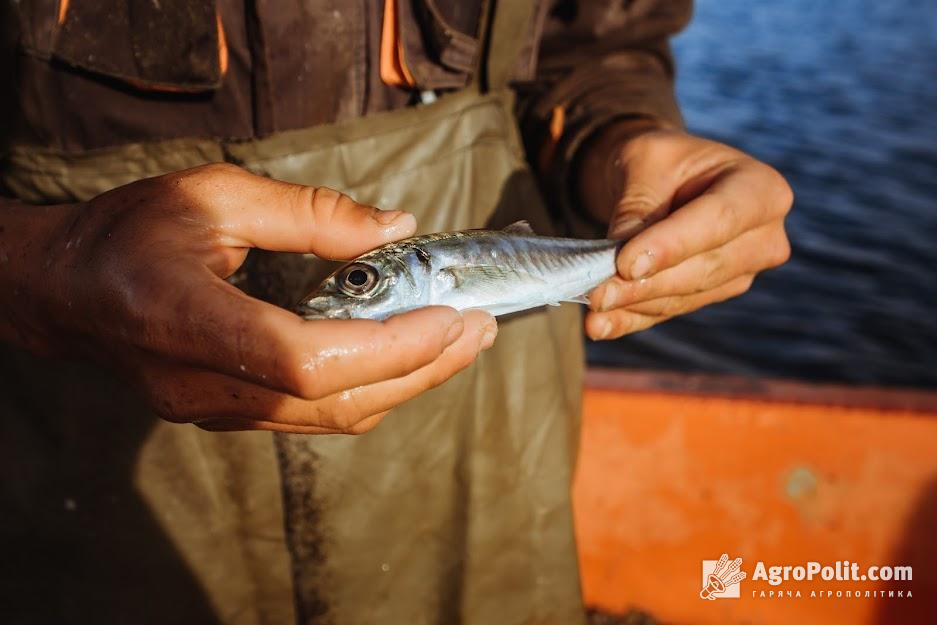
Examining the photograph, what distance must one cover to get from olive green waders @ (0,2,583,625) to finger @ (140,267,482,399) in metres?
0.83

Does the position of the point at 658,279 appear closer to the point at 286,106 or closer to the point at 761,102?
the point at 286,106

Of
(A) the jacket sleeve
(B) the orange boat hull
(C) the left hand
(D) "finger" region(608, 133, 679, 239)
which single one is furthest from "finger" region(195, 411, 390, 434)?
(B) the orange boat hull

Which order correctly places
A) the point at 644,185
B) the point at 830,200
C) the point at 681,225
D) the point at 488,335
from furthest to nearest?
the point at 830,200 → the point at 644,185 → the point at 681,225 → the point at 488,335

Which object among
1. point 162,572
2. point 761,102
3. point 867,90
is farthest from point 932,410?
point 867,90

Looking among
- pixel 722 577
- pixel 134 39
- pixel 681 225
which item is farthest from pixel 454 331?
pixel 722 577

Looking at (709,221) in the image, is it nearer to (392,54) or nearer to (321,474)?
(392,54)

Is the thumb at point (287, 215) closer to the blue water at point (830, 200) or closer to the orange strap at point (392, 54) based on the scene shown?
the orange strap at point (392, 54)

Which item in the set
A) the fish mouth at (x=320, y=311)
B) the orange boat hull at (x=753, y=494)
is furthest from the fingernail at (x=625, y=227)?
the orange boat hull at (x=753, y=494)

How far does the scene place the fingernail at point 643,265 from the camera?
2.36 m

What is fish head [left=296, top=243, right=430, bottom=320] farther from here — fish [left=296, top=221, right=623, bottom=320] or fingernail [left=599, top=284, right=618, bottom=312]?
fingernail [left=599, top=284, right=618, bottom=312]

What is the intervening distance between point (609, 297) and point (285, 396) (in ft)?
3.92

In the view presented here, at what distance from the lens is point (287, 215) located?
192 centimetres

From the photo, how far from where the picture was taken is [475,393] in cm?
284

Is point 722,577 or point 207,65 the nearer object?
point 207,65
